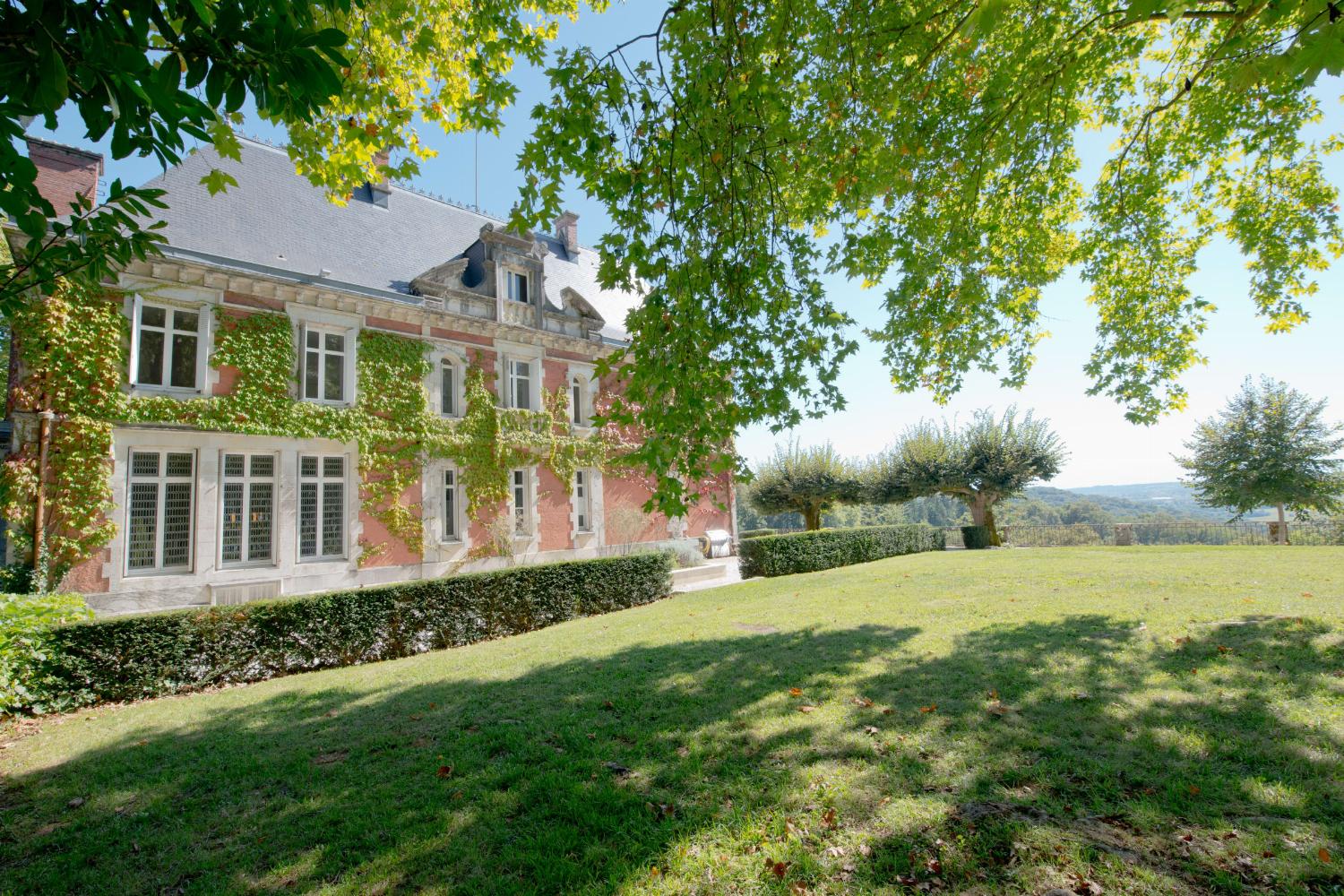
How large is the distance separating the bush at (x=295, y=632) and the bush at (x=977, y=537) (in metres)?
19.2

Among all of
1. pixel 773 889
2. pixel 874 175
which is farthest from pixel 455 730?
pixel 874 175

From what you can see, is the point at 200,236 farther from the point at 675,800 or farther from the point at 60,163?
the point at 675,800

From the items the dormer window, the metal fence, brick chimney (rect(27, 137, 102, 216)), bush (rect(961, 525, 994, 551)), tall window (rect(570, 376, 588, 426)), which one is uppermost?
brick chimney (rect(27, 137, 102, 216))

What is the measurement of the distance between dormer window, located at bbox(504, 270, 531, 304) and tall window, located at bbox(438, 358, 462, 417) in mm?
2912

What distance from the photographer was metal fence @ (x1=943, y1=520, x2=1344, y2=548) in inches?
1070

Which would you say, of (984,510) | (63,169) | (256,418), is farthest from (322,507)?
(984,510)

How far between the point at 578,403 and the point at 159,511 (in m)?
11.0

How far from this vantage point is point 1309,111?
750 cm

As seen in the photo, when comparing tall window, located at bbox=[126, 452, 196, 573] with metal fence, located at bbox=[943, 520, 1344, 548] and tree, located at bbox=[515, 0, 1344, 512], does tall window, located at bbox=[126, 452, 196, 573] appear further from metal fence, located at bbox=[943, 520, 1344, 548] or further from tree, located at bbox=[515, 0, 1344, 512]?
metal fence, located at bbox=[943, 520, 1344, 548]

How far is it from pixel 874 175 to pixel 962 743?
19.2 ft

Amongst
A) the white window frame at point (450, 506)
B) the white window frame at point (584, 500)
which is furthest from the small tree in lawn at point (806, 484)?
the white window frame at point (450, 506)

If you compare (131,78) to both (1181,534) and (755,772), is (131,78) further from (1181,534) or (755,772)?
(1181,534)

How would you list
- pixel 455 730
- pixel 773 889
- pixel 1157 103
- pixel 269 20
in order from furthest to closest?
pixel 1157 103 → pixel 455 730 → pixel 773 889 → pixel 269 20

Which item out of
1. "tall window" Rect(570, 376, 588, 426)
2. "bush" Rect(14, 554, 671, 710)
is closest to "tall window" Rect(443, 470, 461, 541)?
"tall window" Rect(570, 376, 588, 426)
